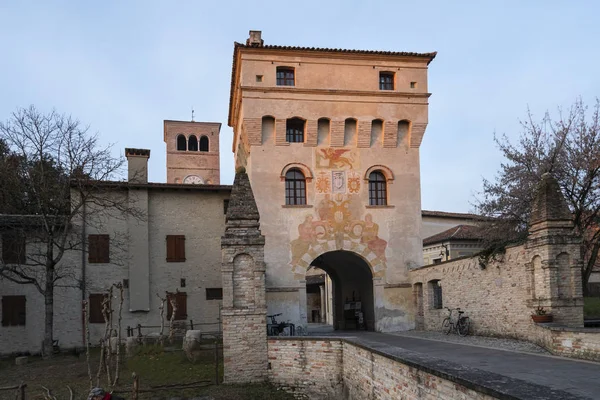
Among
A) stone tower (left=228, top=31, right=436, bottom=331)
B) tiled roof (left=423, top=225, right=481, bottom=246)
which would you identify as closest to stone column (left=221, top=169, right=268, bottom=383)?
stone tower (left=228, top=31, right=436, bottom=331)

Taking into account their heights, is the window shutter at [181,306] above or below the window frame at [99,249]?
below

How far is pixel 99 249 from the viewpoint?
85.1 ft

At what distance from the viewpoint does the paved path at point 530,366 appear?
8.41 m

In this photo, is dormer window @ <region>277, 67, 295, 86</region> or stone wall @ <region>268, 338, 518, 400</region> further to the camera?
dormer window @ <region>277, 67, 295, 86</region>

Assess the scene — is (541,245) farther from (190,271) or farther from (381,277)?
(190,271)

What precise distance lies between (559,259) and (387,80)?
12.5 m

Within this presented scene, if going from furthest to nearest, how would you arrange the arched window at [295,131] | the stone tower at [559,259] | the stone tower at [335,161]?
1. the arched window at [295,131]
2. the stone tower at [335,161]
3. the stone tower at [559,259]

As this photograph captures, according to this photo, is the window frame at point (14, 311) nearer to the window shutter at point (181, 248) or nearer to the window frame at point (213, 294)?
the window shutter at point (181, 248)

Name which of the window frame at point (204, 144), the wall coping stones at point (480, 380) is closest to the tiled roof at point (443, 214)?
the wall coping stones at point (480, 380)

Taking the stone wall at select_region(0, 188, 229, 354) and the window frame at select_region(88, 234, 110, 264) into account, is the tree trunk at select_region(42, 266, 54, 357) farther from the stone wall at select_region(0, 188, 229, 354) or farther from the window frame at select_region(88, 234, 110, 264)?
the window frame at select_region(88, 234, 110, 264)

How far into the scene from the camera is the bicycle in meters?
18.7

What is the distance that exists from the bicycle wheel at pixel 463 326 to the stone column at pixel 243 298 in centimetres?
749

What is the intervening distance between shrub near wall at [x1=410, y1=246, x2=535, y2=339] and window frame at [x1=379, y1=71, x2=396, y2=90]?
779cm

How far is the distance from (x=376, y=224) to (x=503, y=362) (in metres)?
12.4
